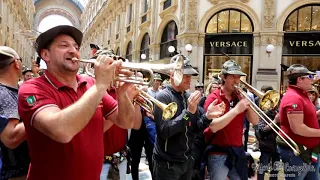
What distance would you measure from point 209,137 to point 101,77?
6.84ft

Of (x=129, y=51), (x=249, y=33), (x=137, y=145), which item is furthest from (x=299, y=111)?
(x=129, y=51)

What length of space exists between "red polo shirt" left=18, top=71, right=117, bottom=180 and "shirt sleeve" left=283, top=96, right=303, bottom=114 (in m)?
2.46

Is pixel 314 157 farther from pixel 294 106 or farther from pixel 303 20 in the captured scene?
pixel 303 20

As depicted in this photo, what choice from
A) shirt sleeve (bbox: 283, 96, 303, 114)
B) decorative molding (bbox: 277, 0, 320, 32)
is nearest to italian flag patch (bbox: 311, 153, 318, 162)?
shirt sleeve (bbox: 283, 96, 303, 114)

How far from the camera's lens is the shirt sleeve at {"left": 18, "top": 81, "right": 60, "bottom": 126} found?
1.70 m

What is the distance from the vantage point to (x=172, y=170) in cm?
319

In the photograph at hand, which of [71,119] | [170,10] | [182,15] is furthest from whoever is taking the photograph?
[170,10]

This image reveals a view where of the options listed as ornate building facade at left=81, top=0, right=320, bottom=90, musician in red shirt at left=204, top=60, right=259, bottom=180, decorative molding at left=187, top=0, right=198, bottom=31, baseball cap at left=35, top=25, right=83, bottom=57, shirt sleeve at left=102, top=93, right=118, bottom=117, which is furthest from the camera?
decorative molding at left=187, top=0, right=198, bottom=31

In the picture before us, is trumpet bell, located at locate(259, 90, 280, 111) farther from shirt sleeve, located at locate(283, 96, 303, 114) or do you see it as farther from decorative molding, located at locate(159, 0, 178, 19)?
decorative molding, located at locate(159, 0, 178, 19)

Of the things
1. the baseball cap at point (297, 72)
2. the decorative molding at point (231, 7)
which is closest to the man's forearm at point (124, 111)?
the baseball cap at point (297, 72)

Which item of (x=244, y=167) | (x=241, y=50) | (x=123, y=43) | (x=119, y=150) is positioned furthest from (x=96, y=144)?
(x=123, y=43)

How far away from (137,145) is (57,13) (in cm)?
8402

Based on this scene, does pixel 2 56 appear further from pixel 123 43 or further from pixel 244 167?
pixel 123 43

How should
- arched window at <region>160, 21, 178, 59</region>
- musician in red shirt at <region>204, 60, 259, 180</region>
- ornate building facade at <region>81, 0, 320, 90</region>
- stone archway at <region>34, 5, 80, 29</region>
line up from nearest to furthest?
musician in red shirt at <region>204, 60, 259, 180</region>
ornate building facade at <region>81, 0, 320, 90</region>
arched window at <region>160, 21, 178, 59</region>
stone archway at <region>34, 5, 80, 29</region>
